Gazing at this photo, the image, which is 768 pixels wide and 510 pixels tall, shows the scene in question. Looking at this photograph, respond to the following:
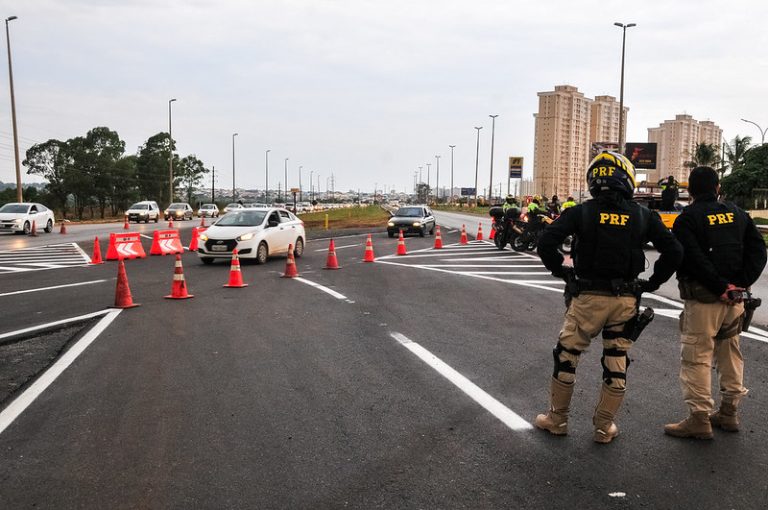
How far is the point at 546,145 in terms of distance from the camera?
440 feet

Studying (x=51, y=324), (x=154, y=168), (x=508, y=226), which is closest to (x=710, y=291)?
(x=51, y=324)

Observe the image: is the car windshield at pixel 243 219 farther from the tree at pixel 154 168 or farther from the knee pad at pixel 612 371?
the tree at pixel 154 168

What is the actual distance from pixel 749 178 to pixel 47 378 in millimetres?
63982

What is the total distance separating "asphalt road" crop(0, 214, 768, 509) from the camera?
3637mm

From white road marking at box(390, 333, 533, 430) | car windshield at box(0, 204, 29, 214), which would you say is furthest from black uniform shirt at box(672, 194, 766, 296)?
car windshield at box(0, 204, 29, 214)

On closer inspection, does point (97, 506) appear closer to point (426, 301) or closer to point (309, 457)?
point (309, 457)

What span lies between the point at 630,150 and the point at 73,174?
61.3m

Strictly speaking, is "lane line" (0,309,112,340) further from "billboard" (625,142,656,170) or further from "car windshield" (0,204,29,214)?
"billboard" (625,142,656,170)

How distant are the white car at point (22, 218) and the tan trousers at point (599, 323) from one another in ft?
106

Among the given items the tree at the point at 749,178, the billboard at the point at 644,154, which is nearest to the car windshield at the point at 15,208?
the tree at the point at 749,178

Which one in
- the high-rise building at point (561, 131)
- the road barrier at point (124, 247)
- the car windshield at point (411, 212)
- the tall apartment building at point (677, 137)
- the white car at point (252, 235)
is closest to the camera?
the white car at point (252, 235)

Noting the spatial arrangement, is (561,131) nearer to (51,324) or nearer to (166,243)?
(166,243)

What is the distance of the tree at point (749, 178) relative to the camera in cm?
5853

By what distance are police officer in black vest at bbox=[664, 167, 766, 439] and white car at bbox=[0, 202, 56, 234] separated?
32518 mm
